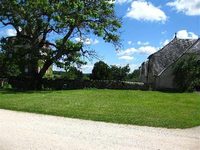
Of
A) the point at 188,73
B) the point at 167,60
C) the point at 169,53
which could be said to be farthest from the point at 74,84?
the point at 169,53

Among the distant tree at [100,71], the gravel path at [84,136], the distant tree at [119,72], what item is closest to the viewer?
the gravel path at [84,136]

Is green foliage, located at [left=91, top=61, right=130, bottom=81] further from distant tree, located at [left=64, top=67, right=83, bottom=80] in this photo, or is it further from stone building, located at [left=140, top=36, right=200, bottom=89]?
distant tree, located at [left=64, top=67, right=83, bottom=80]

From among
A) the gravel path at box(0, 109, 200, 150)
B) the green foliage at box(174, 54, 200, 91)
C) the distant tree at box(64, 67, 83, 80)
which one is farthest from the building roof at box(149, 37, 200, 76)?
the gravel path at box(0, 109, 200, 150)

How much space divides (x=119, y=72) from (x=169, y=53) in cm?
1678

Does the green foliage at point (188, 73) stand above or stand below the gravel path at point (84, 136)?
above

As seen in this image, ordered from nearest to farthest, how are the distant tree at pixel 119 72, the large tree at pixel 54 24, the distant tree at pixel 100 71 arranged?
1. the large tree at pixel 54 24
2. the distant tree at pixel 100 71
3. the distant tree at pixel 119 72

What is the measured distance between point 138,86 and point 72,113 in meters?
25.5

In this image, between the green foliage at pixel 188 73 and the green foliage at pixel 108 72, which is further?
the green foliage at pixel 108 72

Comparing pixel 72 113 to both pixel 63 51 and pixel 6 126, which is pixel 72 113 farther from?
pixel 63 51

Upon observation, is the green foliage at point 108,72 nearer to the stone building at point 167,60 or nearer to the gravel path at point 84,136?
the stone building at point 167,60

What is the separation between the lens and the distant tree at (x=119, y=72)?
68562mm

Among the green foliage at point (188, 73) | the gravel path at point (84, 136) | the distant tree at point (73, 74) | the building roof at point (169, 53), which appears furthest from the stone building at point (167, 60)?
the gravel path at point (84, 136)

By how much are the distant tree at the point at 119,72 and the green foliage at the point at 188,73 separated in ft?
71.3

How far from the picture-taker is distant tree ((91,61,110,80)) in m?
62.9
